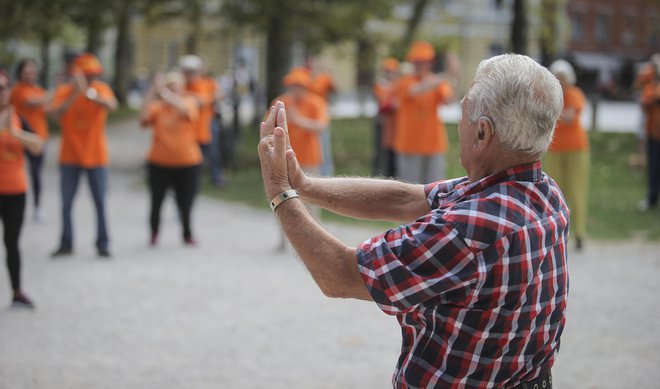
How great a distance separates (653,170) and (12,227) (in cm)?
929

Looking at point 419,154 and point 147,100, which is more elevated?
point 147,100

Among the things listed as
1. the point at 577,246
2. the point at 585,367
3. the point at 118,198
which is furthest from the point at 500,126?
the point at 118,198

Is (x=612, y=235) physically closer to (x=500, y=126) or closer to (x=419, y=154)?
(x=419, y=154)

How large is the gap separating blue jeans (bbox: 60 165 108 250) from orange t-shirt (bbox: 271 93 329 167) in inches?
83.0

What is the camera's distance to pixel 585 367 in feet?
19.6

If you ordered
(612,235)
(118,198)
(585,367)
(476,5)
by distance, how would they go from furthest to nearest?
(476,5) < (118,198) < (612,235) < (585,367)

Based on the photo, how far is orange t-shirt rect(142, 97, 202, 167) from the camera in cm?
1012

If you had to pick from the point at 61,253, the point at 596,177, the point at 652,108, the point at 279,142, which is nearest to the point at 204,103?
the point at 61,253

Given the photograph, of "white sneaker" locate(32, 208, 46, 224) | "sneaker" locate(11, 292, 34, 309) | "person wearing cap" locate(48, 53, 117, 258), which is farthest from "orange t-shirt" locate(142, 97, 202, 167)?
"sneaker" locate(11, 292, 34, 309)

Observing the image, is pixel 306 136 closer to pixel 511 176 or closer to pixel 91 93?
pixel 91 93

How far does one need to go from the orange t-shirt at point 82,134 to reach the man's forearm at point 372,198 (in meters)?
7.14

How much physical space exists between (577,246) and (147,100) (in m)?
5.16

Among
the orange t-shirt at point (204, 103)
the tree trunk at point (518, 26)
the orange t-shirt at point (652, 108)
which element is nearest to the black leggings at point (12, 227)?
the orange t-shirt at point (204, 103)

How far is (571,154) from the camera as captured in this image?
1001 cm
